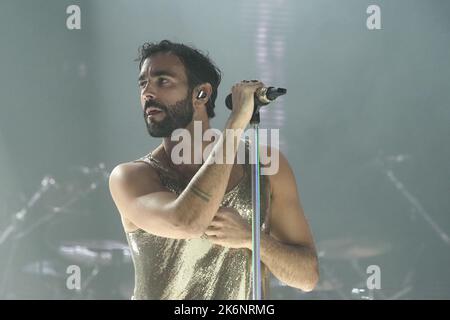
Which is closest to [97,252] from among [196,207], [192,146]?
[192,146]

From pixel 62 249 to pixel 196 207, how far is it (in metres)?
2.14

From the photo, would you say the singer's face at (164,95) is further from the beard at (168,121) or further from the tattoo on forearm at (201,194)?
the tattoo on forearm at (201,194)

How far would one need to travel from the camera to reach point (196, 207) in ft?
5.33

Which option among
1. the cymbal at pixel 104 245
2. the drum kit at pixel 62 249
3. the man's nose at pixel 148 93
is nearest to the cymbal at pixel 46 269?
the drum kit at pixel 62 249

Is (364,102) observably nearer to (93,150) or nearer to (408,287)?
(408,287)

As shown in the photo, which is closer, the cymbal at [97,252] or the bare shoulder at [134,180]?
the bare shoulder at [134,180]

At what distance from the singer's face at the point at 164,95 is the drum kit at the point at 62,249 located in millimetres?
1647

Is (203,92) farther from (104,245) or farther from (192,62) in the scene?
(104,245)

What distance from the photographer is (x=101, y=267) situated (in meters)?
3.56

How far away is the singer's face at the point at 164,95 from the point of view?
6.13 ft

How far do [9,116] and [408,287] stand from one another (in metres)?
2.43

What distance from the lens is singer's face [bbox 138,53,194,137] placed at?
6.13 feet
